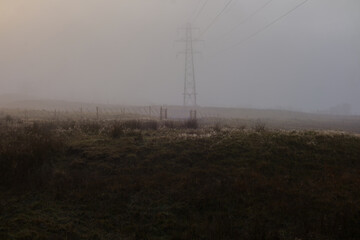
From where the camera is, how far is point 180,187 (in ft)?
37.3

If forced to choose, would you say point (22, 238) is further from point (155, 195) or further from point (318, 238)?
point (318, 238)

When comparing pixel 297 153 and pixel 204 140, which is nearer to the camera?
pixel 297 153

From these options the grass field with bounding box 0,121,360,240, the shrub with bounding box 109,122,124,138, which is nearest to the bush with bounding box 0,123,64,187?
the grass field with bounding box 0,121,360,240

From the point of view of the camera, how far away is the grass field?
29.2 ft

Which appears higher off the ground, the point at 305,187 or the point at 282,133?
the point at 282,133

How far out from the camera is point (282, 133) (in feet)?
57.9

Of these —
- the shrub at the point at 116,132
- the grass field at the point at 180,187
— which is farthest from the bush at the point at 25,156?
the shrub at the point at 116,132

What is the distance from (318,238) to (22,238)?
7.89 m

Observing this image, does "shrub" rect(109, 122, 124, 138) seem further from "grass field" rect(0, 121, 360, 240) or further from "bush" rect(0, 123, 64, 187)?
"bush" rect(0, 123, 64, 187)

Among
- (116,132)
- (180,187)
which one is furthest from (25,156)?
(180,187)

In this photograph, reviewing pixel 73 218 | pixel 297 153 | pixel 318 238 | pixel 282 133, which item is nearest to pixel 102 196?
pixel 73 218

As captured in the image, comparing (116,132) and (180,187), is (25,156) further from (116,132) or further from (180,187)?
(180,187)

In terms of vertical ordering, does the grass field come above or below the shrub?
below

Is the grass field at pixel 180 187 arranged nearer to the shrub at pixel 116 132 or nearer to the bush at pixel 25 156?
the bush at pixel 25 156
